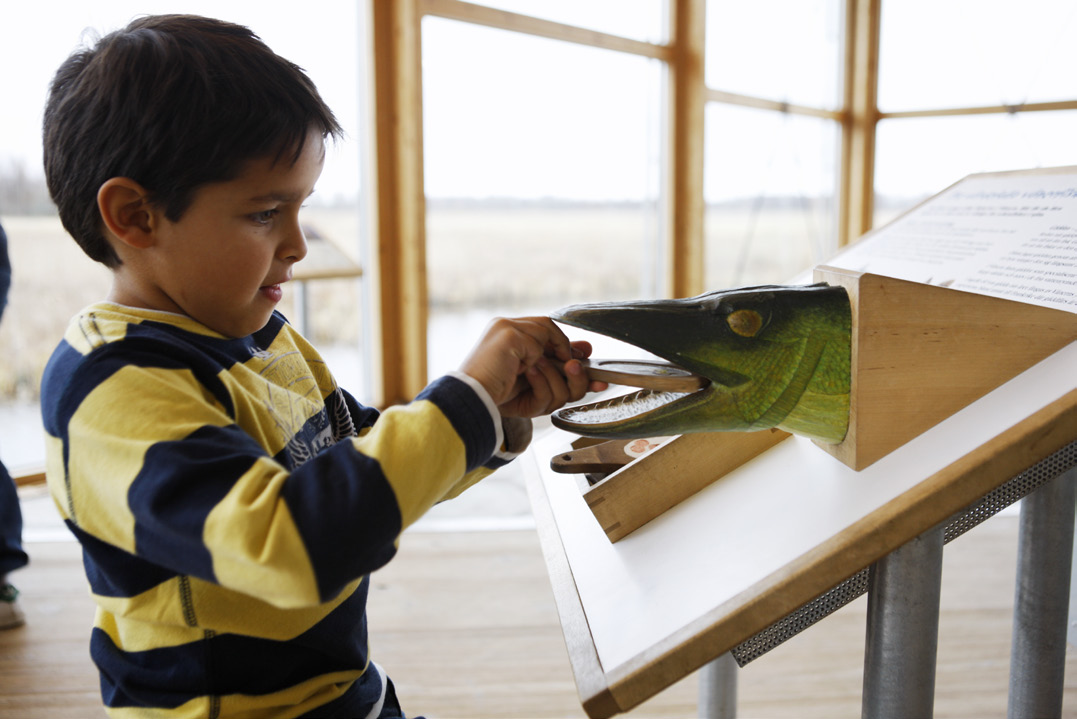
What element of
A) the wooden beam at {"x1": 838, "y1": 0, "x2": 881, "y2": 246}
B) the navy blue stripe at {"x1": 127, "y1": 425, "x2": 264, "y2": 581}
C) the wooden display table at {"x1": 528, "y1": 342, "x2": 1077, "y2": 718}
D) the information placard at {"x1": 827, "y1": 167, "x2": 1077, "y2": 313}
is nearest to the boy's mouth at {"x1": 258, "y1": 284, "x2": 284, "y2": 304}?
the navy blue stripe at {"x1": 127, "y1": 425, "x2": 264, "y2": 581}

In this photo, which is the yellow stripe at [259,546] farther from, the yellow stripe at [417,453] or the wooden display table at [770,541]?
the wooden display table at [770,541]

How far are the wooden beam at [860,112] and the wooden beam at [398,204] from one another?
12.5 feet

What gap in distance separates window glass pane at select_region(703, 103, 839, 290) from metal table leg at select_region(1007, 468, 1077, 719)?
4156mm

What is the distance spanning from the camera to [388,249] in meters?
3.95

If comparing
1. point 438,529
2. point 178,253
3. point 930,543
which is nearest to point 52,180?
point 178,253

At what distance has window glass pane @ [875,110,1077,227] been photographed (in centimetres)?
558

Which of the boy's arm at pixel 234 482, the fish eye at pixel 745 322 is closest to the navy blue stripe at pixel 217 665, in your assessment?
the boy's arm at pixel 234 482

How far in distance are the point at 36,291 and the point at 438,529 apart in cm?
182

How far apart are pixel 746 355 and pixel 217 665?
653mm

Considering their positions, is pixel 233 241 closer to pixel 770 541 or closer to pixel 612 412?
pixel 612 412

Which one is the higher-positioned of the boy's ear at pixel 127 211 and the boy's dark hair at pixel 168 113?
the boy's dark hair at pixel 168 113

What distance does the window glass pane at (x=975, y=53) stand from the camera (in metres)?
5.51

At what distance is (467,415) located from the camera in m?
0.79

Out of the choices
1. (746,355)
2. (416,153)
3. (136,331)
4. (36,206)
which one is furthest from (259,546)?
(416,153)
